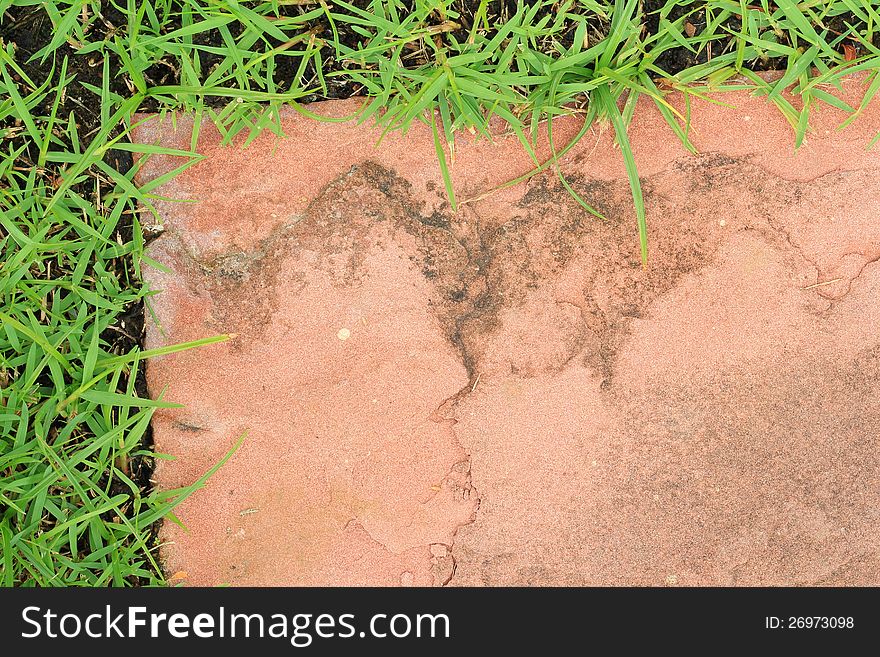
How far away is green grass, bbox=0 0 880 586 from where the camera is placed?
51.0 inches

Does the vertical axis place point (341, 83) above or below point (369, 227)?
above

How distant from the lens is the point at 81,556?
136 centimetres

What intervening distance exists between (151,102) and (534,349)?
0.99 m

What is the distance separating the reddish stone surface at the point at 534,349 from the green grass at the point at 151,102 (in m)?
0.06

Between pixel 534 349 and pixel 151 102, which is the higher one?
pixel 151 102

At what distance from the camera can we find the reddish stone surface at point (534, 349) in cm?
137

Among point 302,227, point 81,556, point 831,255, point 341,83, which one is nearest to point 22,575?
point 81,556

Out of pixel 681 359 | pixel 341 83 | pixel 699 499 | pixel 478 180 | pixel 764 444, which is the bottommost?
pixel 699 499

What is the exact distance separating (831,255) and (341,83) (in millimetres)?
1124

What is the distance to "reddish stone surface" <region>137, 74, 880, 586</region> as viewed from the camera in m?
1.37

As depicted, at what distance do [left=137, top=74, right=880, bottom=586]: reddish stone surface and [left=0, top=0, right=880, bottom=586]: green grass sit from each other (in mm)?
59

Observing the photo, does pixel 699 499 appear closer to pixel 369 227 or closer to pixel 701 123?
pixel 701 123

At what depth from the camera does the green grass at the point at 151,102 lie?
1.30m

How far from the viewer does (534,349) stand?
137 cm
